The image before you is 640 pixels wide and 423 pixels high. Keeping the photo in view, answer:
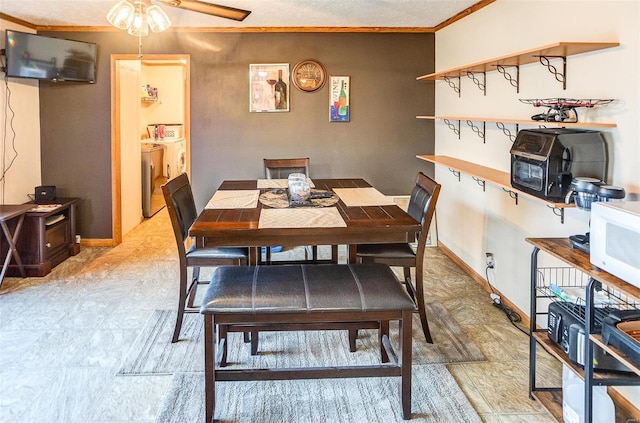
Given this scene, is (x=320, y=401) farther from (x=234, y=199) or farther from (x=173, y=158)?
(x=173, y=158)

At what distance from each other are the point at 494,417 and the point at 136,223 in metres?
4.99

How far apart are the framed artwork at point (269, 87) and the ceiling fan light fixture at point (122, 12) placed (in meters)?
2.18

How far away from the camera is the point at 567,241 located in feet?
7.23

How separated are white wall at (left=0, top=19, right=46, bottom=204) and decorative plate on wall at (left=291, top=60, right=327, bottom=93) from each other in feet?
8.29

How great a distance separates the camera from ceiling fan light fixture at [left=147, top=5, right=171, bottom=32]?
2.80m

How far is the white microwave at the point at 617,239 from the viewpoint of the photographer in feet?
5.15

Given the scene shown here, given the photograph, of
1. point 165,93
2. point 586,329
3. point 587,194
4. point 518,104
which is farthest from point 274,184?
point 165,93

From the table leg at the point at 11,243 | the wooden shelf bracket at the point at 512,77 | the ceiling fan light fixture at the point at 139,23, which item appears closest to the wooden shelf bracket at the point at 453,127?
the wooden shelf bracket at the point at 512,77

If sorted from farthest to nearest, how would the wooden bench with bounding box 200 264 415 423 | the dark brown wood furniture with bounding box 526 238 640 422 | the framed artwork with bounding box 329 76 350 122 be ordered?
1. the framed artwork with bounding box 329 76 350 122
2. the wooden bench with bounding box 200 264 415 423
3. the dark brown wood furniture with bounding box 526 238 640 422

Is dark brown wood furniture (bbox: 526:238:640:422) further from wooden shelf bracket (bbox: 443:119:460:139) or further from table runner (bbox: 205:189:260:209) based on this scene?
wooden shelf bracket (bbox: 443:119:460:139)

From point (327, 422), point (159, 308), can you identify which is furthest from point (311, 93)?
point (327, 422)

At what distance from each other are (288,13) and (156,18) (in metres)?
1.66

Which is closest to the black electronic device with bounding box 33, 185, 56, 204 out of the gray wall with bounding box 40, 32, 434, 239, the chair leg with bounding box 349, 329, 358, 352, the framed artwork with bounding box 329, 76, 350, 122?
the gray wall with bounding box 40, 32, 434, 239

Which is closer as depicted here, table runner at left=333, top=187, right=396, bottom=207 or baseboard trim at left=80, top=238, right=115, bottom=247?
table runner at left=333, top=187, right=396, bottom=207
